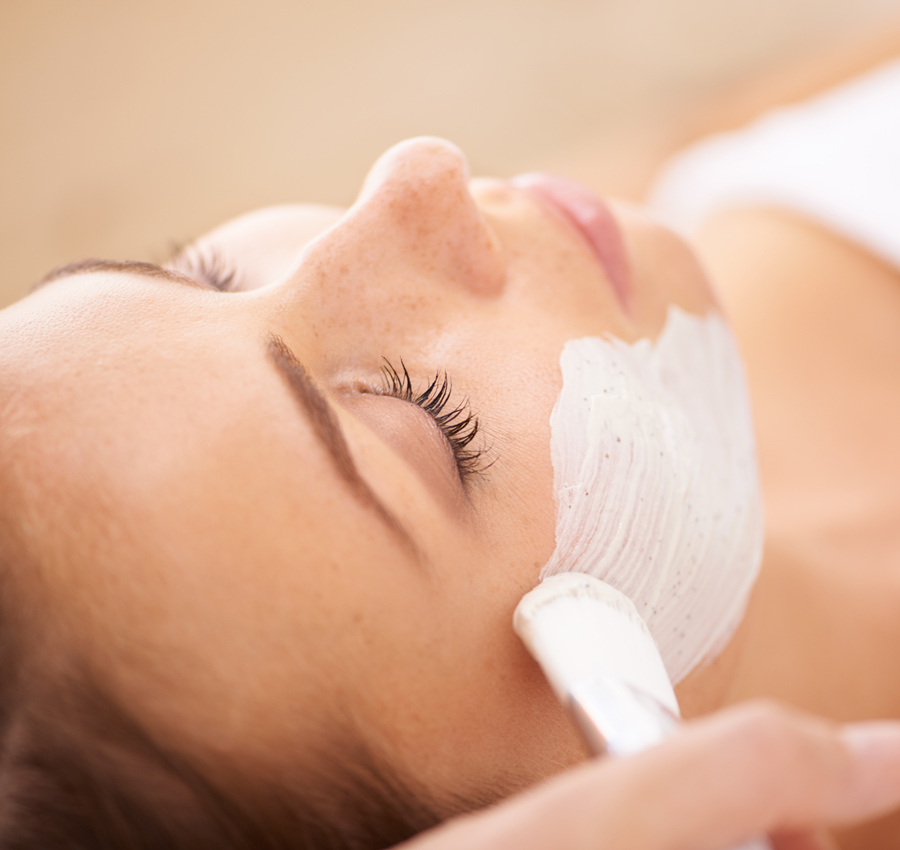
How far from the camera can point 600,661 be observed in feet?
1.48

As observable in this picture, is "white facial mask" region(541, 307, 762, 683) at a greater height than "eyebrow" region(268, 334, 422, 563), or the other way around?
"eyebrow" region(268, 334, 422, 563)

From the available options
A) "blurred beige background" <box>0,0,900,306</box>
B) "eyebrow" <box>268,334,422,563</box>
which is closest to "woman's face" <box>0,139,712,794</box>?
"eyebrow" <box>268,334,422,563</box>

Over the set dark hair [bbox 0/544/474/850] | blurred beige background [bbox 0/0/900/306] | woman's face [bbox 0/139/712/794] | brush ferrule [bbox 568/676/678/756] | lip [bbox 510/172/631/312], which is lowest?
dark hair [bbox 0/544/474/850]

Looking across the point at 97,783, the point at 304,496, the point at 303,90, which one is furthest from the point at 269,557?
the point at 303,90

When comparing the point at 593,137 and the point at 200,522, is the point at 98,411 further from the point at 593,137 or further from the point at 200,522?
the point at 593,137

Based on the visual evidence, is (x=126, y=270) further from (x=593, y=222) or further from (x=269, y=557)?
(x=593, y=222)

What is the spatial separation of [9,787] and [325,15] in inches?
61.1

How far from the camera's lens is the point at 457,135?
1.81 metres

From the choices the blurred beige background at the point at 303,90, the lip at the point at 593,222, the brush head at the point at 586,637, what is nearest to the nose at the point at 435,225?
the lip at the point at 593,222

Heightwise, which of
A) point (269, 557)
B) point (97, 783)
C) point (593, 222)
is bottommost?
point (97, 783)

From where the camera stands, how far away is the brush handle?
1.27ft

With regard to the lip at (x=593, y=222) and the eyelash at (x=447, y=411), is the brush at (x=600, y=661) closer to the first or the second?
the eyelash at (x=447, y=411)

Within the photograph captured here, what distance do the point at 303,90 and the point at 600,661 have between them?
1504mm

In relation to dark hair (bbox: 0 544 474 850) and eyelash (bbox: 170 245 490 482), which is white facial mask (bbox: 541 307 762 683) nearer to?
eyelash (bbox: 170 245 490 482)
